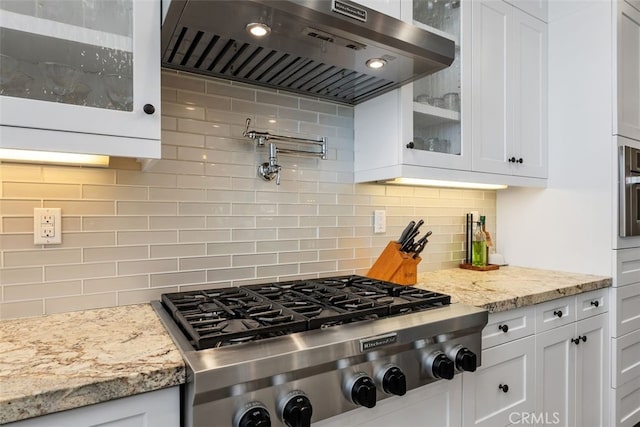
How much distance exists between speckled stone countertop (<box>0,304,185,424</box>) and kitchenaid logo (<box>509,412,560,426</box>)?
4.36 ft

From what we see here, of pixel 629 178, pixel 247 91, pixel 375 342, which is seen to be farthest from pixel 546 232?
pixel 247 91

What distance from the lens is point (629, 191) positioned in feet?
6.23

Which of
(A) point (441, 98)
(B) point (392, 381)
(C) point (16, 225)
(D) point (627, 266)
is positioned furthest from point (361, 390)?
(D) point (627, 266)

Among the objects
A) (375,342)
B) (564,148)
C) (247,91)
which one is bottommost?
(375,342)

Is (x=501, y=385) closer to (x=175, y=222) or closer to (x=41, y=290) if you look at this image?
(x=175, y=222)

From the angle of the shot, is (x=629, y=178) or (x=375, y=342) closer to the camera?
(x=375, y=342)

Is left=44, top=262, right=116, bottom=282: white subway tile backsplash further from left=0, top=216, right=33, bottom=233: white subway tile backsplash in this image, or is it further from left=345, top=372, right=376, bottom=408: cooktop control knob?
left=345, top=372, right=376, bottom=408: cooktop control knob

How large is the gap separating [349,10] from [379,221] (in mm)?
1031

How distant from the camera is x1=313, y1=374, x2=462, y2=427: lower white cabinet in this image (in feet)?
3.39

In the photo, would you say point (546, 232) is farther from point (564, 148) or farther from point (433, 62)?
point (433, 62)

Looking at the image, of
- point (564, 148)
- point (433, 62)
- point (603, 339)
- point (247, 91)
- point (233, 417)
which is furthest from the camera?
point (564, 148)

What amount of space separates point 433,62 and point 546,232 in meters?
1.36

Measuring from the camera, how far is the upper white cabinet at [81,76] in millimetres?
900

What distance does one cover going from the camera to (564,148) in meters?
2.06
